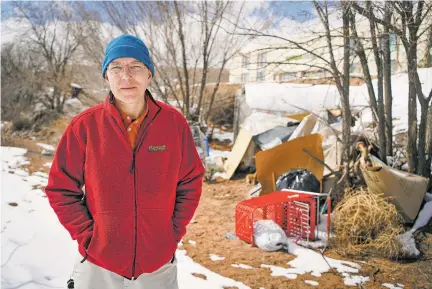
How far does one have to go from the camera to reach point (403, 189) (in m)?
5.24

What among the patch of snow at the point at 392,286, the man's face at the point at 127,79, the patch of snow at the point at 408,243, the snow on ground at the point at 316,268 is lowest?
the patch of snow at the point at 392,286

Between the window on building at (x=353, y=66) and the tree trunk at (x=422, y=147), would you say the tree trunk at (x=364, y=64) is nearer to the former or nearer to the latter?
the window on building at (x=353, y=66)

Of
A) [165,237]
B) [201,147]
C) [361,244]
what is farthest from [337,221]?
[201,147]

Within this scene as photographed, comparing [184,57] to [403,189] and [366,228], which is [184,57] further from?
[366,228]

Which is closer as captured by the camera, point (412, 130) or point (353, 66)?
point (412, 130)

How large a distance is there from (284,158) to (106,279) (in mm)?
5032

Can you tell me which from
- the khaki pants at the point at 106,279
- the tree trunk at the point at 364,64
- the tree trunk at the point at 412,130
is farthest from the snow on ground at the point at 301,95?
the khaki pants at the point at 106,279

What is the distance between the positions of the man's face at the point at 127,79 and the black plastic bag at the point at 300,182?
423 cm

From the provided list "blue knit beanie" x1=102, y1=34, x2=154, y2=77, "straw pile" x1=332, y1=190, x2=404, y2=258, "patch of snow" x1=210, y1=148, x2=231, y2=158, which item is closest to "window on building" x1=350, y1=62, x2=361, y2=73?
"straw pile" x1=332, y1=190, x2=404, y2=258

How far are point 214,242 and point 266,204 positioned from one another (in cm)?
86

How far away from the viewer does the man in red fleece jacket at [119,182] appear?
1.85 meters

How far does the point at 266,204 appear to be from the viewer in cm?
478

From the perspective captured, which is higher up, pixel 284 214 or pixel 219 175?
pixel 284 214

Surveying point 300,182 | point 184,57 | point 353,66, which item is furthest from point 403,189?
point 184,57
